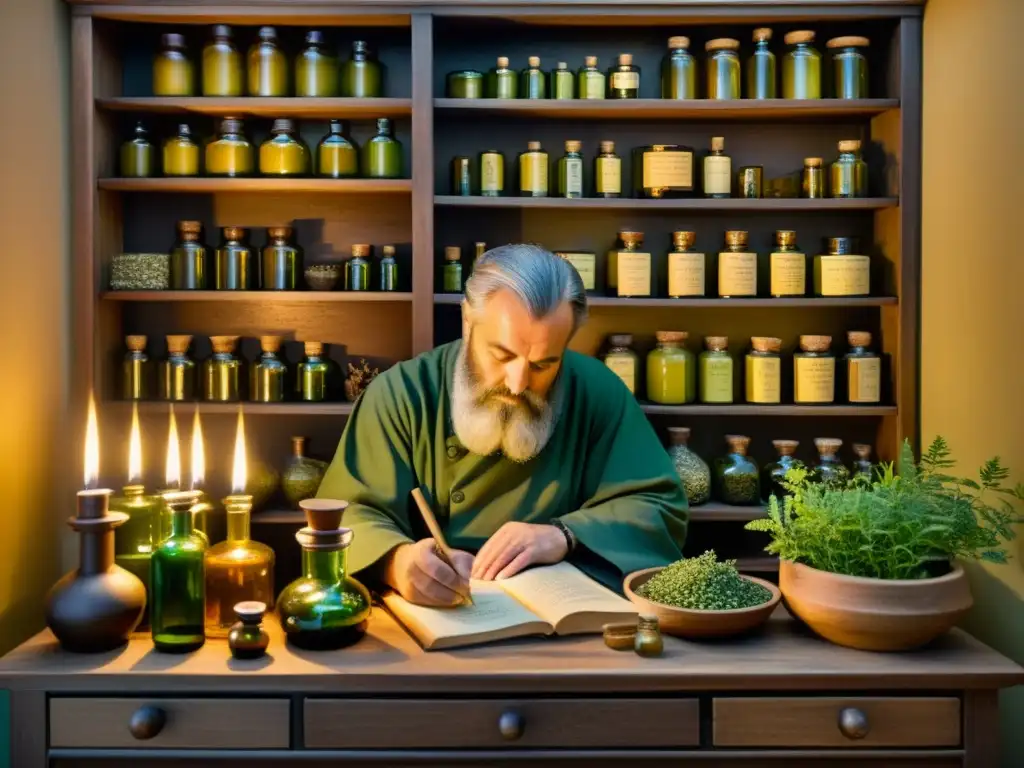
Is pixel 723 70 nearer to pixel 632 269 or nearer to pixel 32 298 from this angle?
pixel 632 269

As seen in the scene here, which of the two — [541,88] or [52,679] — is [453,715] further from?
[541,88]

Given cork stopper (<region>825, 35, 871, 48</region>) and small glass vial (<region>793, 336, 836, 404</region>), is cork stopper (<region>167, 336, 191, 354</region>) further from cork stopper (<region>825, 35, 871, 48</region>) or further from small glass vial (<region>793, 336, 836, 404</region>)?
cork stopper (<region>825, 35, 871, 48</region>)

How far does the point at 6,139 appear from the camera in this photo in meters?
2.29

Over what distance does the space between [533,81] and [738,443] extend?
1.12 m

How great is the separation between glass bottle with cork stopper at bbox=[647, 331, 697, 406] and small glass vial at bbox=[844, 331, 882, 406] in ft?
1.41

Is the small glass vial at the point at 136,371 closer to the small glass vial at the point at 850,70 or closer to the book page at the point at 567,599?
the book page at the point at 567,599

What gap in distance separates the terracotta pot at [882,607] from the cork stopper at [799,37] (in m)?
1.70

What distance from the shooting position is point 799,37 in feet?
9.02

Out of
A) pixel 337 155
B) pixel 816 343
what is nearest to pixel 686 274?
pixel 816 343

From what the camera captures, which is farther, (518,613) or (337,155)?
(337,155)

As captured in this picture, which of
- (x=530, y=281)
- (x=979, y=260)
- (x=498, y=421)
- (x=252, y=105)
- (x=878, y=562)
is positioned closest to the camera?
(x=878, y=562)

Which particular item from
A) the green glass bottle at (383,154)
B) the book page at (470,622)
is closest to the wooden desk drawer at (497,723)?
the book page at (470,622)

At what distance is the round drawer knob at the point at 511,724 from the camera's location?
1435mm

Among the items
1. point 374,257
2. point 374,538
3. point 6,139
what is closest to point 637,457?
point 374,538
